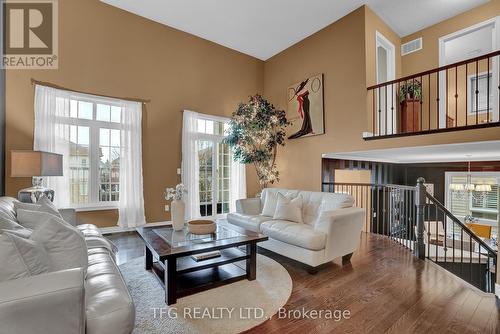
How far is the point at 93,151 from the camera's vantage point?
450 cm

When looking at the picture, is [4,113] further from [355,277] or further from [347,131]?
[347,131]

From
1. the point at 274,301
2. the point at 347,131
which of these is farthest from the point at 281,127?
the point at 274,301

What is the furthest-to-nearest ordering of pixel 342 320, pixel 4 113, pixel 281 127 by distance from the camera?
1. pixel 281 127
2. pixel 4 113
3. pixel 342 320

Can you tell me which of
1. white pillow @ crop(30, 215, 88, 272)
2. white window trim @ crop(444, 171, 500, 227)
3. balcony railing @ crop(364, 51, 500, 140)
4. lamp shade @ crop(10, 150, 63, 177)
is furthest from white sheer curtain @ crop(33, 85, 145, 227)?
white window trim @ crop(444, 171, 500, 227)

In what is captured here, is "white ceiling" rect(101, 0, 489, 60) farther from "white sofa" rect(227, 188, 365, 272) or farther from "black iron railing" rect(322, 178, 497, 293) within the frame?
"white sofa" rect(227, 188, 365, 272)

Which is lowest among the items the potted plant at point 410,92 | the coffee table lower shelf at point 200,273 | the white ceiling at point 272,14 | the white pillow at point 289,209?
the coffee table lower shelf at point 200,273

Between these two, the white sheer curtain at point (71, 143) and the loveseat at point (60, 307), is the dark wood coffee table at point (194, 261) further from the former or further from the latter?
the white sheer curtain at point (71, 143)

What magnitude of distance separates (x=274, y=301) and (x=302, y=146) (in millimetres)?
4083

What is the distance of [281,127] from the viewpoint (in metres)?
6.21

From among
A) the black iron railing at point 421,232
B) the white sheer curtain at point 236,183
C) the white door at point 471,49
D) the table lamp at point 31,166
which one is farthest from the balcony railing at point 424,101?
the table lamp at point 31,166

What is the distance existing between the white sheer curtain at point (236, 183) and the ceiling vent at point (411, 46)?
480 centimetres

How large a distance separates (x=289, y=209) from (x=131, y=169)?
3.07 meters

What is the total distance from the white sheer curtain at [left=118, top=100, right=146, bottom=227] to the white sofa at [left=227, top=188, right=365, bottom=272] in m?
2.34

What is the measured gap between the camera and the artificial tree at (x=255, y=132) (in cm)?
546
